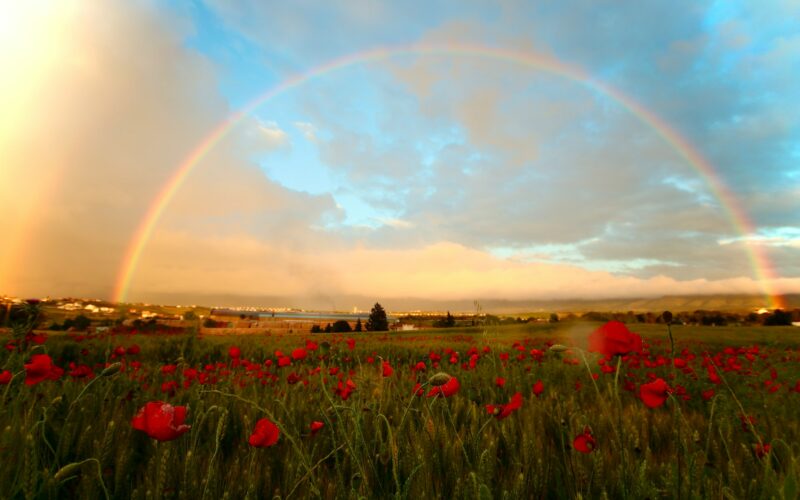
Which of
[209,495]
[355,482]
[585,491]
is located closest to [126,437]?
[209,495]

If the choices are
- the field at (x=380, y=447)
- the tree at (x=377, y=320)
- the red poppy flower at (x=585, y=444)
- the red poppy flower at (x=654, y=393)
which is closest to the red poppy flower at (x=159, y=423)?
the field at (x=380, y=447)

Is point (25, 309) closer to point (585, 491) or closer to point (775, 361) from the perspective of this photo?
point (585, 491)

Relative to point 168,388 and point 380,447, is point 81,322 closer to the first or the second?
point 168,388

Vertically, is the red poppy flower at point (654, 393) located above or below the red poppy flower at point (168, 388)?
above

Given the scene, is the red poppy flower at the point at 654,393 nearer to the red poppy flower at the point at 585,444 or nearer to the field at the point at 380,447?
the field at the point at 380,447

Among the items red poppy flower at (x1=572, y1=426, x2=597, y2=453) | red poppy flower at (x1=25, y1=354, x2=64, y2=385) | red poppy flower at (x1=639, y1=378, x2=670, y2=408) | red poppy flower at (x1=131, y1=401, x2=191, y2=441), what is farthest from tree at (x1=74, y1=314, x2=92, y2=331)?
red poppy flower at (x1=639, y1=378, x2=670, y2=408)

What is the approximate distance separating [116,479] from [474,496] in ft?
5.45

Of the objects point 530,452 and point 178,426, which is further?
point 530,452

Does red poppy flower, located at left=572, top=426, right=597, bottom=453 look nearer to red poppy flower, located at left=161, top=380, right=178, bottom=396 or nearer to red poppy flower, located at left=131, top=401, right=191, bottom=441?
red poppy flower, located at left=131, top=401, right=191, bottom=441

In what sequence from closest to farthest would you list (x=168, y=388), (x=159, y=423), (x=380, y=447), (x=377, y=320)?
1. (x=159, y=423)
2. (x=380, y=447)
3. (x=168, y=388)
4. (x=377, y=320)

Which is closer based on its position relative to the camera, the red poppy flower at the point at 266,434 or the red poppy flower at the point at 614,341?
the red poppy flower at the point at 266,434

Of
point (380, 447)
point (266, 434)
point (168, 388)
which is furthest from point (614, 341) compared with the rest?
point (168, 388)

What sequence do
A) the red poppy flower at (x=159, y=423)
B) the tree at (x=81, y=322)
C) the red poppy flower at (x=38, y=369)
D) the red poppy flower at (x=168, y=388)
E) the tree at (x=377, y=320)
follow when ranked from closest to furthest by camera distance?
the red poppy flower at (x=159, y=423), the red poppy flower at (x=38, y=369), the red poppy flower at (x=168, y=388), the tree at (x=81, y=322), the tree at (x=377, y=320)

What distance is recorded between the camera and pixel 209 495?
1.85 metres
